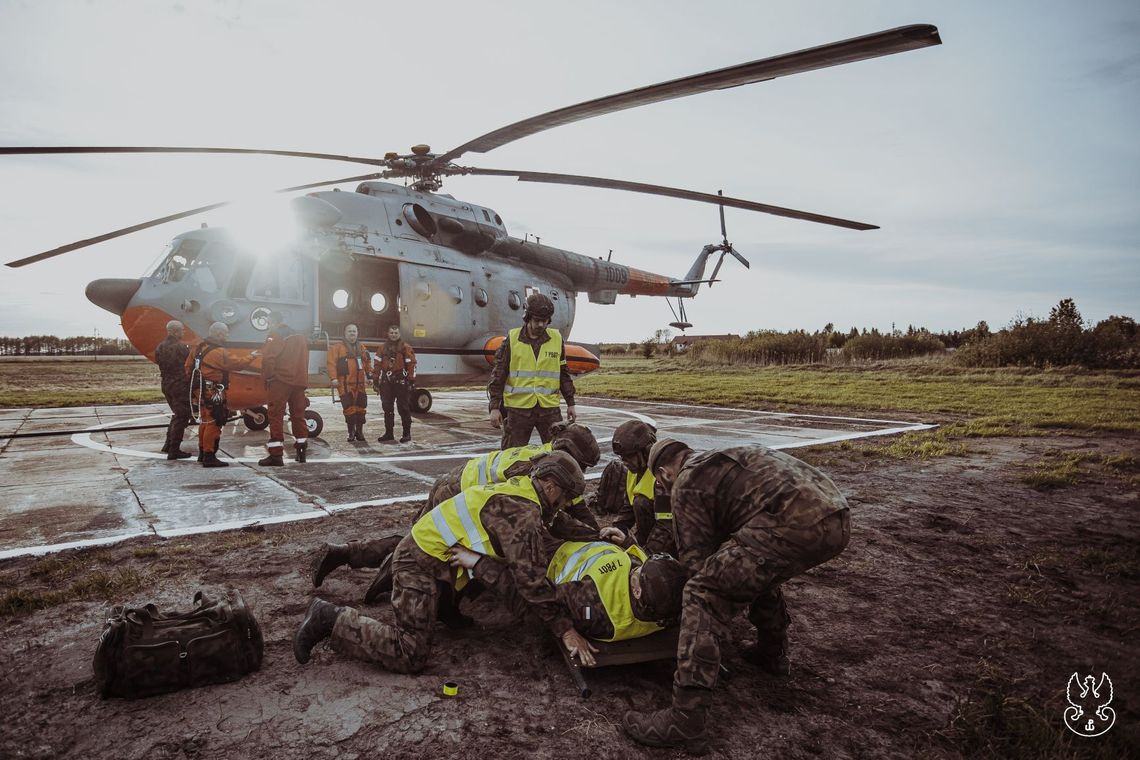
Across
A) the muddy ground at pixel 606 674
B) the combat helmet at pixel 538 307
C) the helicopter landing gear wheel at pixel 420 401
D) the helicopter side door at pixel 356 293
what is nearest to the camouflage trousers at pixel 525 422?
the combat helmet at pixel 538 307

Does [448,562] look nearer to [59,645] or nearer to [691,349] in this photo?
[59,645]

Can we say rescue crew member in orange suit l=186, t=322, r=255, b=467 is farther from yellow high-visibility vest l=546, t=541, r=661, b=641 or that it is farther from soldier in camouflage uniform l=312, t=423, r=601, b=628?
yellow high-visibility vest l=546, t=541, r=661, b=641

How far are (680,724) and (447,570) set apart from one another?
1.38m

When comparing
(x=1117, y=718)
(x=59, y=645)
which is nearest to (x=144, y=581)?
(x=59, y=645)

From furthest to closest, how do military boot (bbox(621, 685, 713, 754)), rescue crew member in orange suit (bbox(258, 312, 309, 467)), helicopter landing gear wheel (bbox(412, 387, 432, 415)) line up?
1. helicopter landing gear wheel (bbox(412, 387, 432, 415))
2. rescue crew member in orange suit (bbox(258, 312, 309, 467))
3. military boot (bbox(621, 685, 713, 754))

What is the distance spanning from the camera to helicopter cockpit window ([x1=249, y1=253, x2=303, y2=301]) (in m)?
9.16

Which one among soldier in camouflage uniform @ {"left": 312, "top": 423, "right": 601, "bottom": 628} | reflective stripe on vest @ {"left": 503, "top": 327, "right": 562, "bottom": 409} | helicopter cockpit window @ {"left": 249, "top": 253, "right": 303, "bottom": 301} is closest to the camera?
soldier in camouflage uniform @ {"left": 312, "top": 423, "right": 601, "bottom": 628}

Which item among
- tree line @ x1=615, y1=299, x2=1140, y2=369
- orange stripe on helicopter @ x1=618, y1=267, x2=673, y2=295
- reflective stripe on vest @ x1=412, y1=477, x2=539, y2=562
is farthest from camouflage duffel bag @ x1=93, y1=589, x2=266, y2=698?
tree line @ x1=615, y1=299, x2=1140, y2=369

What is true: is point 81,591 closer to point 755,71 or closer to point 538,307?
point 538,307

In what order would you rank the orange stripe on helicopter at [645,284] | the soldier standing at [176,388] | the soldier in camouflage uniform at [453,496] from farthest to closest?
the orange stripe on helicopter at [645,284], the soldier standing at [176,388], the soldier in camouflage uniform at [453,496]

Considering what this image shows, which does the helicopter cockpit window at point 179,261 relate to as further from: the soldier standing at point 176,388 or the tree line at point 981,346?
the tree line at point 981,346

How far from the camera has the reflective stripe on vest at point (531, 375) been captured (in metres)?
5.91

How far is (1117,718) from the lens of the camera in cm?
253

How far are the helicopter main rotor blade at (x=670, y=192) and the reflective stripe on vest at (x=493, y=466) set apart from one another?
201 inches
